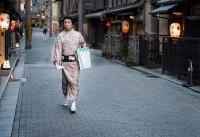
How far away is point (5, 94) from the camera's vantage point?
43.6ft

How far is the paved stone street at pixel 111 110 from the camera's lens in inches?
336

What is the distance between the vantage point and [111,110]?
34.9ft

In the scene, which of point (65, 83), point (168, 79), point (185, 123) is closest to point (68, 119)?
point (65, 83)

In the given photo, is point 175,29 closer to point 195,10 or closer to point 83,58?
point 195,10

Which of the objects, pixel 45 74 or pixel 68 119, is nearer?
pixel 68 119

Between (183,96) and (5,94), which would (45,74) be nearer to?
(5,94)

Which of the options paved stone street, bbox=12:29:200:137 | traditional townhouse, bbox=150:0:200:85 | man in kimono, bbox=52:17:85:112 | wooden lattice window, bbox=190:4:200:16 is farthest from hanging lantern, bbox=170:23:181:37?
man in kimono, bbox=52:17:85:112

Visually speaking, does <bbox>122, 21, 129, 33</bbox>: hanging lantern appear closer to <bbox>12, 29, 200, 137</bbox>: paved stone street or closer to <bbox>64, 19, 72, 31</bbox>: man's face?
<bbox>12, 29, 200, 137</bbox>: paved stone street

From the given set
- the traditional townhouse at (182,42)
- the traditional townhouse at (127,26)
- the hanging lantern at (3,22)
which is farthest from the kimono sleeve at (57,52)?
the traditional townhouse at (127,26)

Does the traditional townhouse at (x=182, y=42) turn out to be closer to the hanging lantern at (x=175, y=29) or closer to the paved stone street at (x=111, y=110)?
the hanging lantern at (x=175, y=29)

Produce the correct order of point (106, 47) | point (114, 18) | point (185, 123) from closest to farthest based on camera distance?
point (185, 123) → point (106, 47) → point (114, 18)

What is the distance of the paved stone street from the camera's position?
8.54m

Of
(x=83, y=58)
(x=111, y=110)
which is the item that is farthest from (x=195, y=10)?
(x=83, y=58)

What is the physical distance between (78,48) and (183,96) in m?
3.98
